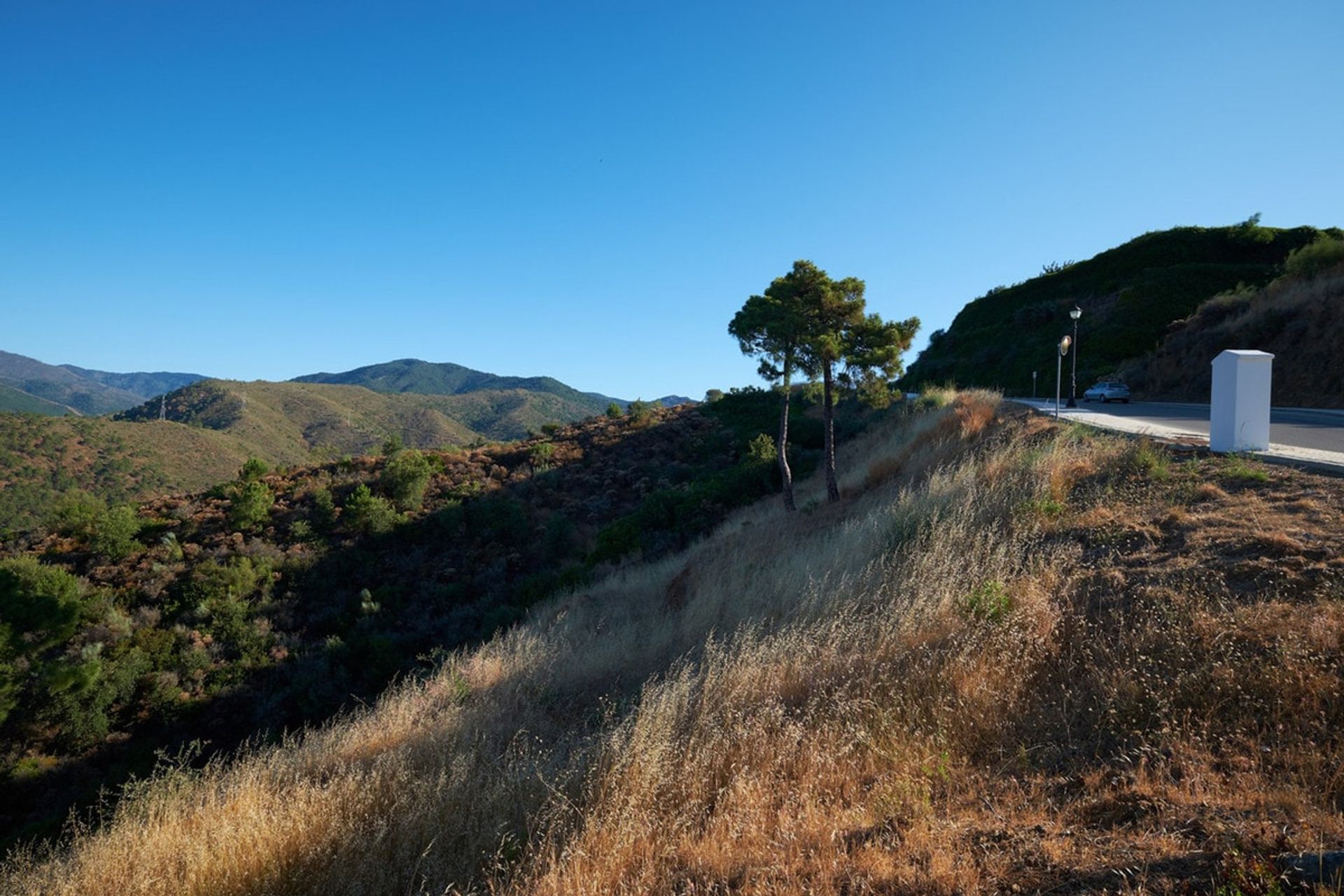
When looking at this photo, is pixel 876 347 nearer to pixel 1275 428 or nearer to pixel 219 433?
pixel 1275 428

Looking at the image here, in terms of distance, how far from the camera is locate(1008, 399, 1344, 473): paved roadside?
8.54 metres

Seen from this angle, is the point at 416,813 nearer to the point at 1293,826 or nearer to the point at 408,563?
the point at 1293,826

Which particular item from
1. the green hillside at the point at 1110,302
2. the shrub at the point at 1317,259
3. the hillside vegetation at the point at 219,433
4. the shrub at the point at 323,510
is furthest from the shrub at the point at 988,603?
the green hillside at the point at 1110,302

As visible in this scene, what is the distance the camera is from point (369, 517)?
2216 centimetres

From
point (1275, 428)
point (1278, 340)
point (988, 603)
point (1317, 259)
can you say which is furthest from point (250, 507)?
point (1317, 259)

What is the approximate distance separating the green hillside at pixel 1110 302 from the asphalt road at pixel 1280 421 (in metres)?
14.7

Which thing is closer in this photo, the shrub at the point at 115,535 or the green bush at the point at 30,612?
the green bush at the point at 30,612

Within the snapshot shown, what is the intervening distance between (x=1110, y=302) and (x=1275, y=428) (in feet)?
112

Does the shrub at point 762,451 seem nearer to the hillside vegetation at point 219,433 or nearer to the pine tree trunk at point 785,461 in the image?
the pine tree trunk at point 785,461

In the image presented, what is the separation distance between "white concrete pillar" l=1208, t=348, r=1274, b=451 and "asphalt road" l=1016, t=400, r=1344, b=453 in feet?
4.83

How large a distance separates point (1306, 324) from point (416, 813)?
1218 inches

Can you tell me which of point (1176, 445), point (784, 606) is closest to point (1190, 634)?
point (784, 606)

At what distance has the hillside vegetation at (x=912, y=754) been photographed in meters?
3.00

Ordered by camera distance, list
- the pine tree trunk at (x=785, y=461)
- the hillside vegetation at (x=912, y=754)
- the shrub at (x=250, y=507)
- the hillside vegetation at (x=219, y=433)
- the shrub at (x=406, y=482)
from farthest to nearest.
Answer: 1. the hillside vegetation at (x=219, y=433)
2. the shrub at (x=406, y=482)
3. the shrub at (x=250, y=507)
4. the pine tree trunk at (x=785, y=461)
5. the hillside vegetation at (x=912, y=754)
